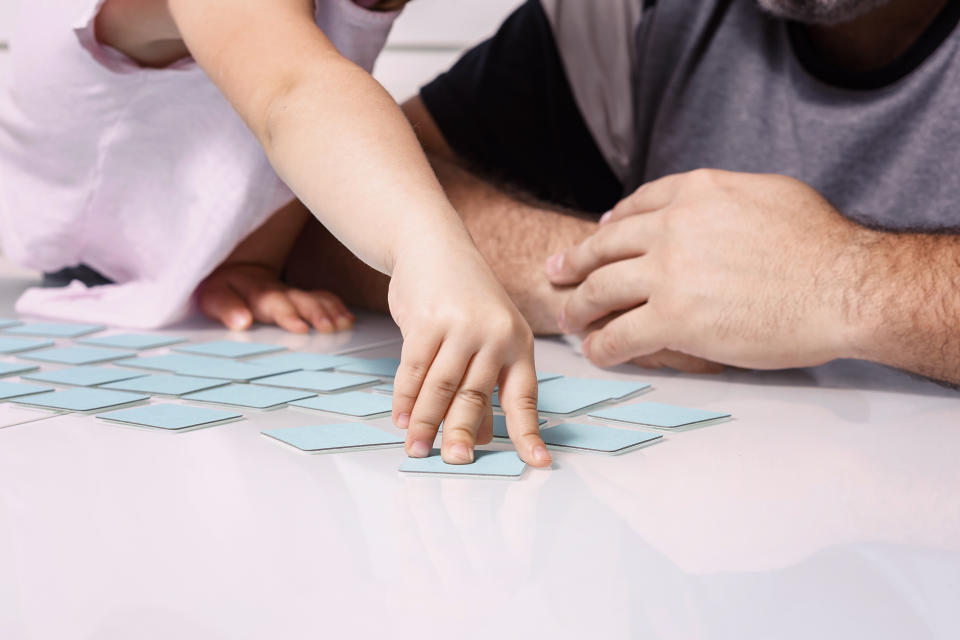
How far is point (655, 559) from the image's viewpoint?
487 millimetres

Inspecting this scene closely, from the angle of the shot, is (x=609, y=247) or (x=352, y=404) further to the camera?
(x=609, y=247)

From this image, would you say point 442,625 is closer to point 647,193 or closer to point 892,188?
point 647,193

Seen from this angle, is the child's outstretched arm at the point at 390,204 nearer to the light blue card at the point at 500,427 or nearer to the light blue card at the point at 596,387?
the light blue card at the point at 500,427

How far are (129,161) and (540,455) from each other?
32.5 inches

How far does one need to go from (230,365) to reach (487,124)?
75cm

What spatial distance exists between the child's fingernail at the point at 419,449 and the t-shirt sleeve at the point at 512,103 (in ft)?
2.95

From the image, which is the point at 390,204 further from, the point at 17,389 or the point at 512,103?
the point at 512,103

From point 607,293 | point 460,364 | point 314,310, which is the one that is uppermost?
point 460,364

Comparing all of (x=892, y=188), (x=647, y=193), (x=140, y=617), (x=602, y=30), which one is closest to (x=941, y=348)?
(x=647, y=193)

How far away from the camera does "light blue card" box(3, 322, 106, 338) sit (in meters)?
1.06

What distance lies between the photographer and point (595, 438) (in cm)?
68

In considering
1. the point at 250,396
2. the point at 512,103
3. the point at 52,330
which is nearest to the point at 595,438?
the point at 250,396

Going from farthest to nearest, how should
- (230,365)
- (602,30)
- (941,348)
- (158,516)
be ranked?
1. (602,30)
2. (230,365)
3. (941,348)
4. (158,516)

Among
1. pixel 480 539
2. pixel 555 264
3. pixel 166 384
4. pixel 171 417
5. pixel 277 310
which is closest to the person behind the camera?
pixel 480 539
